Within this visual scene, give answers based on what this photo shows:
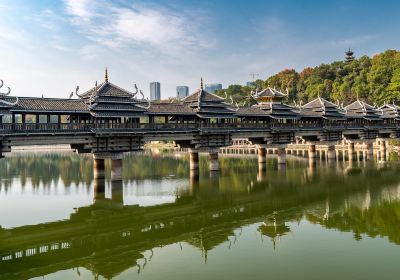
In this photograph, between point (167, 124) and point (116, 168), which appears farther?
point (167, 124)

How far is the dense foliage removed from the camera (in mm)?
107363

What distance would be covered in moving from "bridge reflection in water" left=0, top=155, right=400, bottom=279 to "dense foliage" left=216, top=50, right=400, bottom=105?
62.3 m

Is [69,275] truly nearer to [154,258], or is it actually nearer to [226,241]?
[154,258]

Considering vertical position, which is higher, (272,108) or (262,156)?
(272,108)

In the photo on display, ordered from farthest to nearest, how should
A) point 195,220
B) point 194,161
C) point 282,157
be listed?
point 282,157 < point 194,161 < point 195,220

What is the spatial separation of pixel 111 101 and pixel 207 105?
44.0 feet

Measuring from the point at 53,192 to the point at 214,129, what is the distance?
20508 mm

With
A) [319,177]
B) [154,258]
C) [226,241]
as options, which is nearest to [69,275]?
[154,258]

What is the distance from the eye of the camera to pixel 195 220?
92.7 feet

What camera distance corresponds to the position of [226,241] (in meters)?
22.7

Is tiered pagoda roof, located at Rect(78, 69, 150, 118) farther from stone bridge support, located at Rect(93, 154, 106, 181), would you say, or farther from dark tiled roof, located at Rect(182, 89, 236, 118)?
dark tiled roof, located at Rect(182, 89, 236, 118)

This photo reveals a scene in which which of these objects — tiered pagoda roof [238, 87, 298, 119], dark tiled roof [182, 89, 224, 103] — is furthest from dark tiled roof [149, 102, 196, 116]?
tiered pagoda roof [238, 87, 298, 119]

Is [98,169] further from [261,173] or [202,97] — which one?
[261,173]

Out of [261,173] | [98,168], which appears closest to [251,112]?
[261,173]
